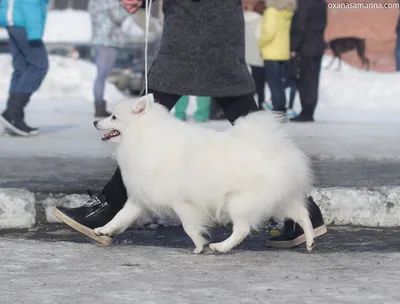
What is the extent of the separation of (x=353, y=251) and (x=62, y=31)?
26.3 m

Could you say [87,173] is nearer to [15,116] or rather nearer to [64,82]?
[15,116]

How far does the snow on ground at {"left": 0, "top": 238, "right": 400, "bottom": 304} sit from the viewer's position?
12.3 feet

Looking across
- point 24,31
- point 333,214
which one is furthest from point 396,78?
point 333,214

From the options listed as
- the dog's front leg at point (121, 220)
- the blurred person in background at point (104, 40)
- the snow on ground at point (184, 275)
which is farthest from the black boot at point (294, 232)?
the blurred person in background at point (104, 40)

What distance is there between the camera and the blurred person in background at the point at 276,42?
12.9 m

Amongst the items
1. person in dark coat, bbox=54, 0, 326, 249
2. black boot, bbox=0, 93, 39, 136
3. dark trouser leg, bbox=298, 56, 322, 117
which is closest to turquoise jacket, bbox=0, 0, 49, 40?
black boot, bbox=0, 93, 39, 136

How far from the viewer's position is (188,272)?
4.27 metres

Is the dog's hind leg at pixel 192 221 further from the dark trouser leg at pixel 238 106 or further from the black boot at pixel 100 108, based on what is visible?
the black boot at pixel 100 108

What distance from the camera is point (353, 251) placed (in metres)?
4.92

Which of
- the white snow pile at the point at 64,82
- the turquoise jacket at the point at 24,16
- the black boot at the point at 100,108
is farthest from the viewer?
the white snow pile at the point at 64,82

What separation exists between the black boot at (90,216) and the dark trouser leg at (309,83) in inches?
315

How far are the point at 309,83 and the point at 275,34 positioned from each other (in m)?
0.78

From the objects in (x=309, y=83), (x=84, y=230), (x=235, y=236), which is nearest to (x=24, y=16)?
(x=309, y=83)

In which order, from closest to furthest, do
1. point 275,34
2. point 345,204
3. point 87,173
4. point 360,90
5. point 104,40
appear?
point 345,204, point 87,173, point 275,34, point 104,40, point 360,90
